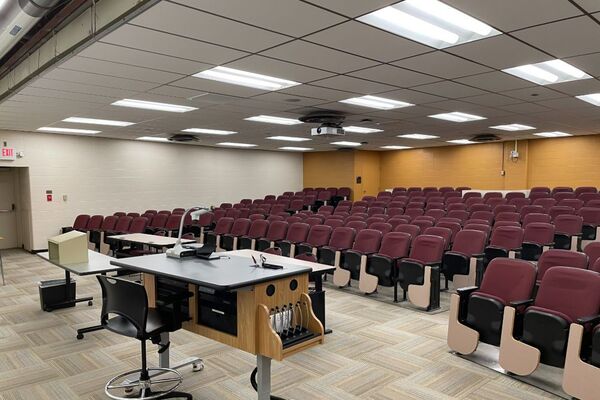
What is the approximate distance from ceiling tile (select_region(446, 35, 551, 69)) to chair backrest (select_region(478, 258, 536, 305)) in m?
2.25

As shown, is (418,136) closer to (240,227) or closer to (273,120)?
(273,120)

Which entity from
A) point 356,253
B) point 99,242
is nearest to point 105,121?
point 99,242

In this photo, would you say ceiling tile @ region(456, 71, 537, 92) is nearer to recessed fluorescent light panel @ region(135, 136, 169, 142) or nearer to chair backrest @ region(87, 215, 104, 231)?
chair backrest @ region(87, 215, 104, 231)

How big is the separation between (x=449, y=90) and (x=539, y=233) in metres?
2.65

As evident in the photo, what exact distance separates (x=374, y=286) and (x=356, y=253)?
0.58 m

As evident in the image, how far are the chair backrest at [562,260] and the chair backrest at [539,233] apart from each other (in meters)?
2.56

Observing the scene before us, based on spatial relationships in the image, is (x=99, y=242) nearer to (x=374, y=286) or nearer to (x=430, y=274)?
(x=374, y=286)

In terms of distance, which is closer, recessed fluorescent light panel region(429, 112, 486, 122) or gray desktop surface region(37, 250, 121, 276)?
gray desktop surface region(37, 250, 121, 276)

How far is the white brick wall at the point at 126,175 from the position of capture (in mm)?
11094

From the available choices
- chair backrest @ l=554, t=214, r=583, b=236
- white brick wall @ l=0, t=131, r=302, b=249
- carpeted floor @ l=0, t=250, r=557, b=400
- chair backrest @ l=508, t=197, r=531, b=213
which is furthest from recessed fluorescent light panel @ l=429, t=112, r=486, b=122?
white brick wall @ l=0, t=131, r=302, b=249

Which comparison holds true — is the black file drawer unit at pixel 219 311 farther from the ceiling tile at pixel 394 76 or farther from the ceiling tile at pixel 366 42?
the ceiling tile at pixel 394 76

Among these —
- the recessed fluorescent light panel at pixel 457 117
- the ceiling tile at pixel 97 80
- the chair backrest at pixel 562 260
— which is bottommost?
the chair backrest at pixel 562 260

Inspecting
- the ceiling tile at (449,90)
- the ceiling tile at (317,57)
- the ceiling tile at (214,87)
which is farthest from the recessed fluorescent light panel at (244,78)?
the ceiling tile at (449,90)

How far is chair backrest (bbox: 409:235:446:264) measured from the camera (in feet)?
18.9
